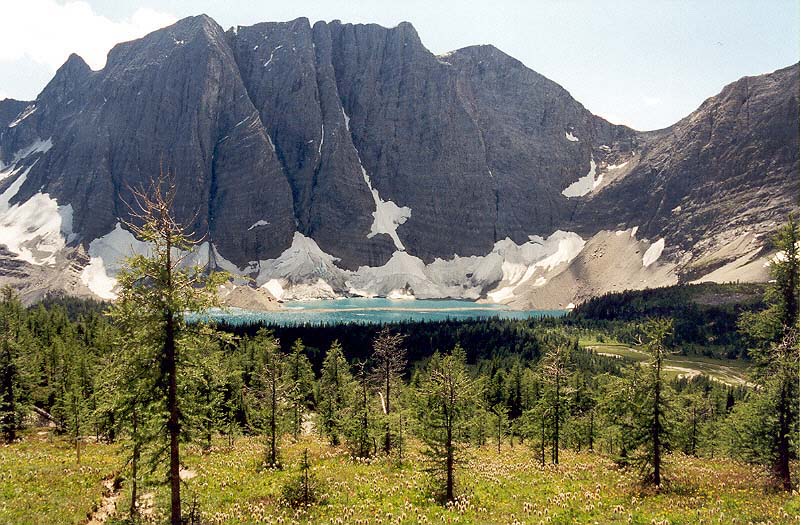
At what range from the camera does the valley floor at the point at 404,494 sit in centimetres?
2066

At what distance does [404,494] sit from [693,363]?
147593mm

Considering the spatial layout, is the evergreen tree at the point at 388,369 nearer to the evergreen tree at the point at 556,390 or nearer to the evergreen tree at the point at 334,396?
the evergreen tree at the point at 334,396

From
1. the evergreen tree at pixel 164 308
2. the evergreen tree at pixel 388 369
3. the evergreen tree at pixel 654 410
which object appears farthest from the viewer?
the evergreen tree at pixel 388 369

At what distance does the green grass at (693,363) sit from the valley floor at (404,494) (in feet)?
346

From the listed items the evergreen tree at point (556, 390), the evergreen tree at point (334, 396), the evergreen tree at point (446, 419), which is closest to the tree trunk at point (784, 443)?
the evergreen tree at point (446, 419)

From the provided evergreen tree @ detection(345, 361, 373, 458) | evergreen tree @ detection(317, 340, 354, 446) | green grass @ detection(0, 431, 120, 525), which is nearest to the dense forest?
evergreen tree @ detection(345, 361, 373, 458)

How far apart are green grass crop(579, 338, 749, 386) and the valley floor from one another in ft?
346

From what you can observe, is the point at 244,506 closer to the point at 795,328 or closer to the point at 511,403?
the point at 795,328

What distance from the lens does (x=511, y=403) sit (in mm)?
88188

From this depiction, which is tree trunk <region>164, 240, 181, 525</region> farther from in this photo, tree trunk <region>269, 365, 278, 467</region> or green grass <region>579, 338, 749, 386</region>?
→ green grass <region>579, 338, 749, 386</region>

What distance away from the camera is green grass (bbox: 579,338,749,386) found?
419 ft

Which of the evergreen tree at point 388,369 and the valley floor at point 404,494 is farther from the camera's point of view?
the evergreen tree at point 388,369

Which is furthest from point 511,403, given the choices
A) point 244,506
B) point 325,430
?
point 244,506

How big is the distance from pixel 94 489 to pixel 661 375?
99.4 feet
